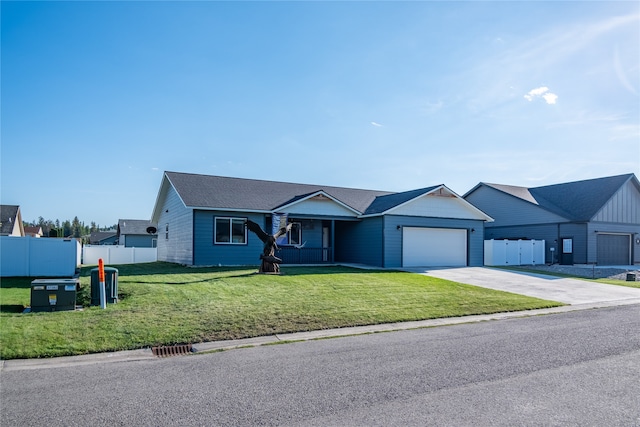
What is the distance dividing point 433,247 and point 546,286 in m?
7.21

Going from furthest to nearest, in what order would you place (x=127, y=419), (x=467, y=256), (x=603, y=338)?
(x=467, y=256) < (x=603, y=338) < (x=127, y=419)

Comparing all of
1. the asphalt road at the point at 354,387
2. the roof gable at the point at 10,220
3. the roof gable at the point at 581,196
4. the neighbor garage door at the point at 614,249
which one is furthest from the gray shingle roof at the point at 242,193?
the roof gable at the point at 10,220

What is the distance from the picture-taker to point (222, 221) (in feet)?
67.2

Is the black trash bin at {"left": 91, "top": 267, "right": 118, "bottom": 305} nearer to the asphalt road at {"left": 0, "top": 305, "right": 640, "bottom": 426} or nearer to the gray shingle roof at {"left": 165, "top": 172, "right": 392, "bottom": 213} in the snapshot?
the asphalt road at {"left": 0, "top": 305, "right": 640, "bottom": 426}

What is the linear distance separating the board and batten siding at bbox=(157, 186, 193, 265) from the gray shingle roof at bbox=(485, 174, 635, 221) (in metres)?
24.6

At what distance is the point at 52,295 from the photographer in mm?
9773

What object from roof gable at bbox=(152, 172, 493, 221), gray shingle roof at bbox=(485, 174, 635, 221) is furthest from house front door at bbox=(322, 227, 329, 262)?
gray shingle roof at bbox=(485, 174, 635, 221)

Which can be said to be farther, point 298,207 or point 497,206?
point 497,206

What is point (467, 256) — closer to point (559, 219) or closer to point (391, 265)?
point (391, 265)

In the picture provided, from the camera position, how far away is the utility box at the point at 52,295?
9.66m

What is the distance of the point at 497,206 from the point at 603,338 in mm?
28431

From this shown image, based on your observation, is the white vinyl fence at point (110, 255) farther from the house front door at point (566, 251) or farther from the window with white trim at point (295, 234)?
the house front door at point (566, 251)

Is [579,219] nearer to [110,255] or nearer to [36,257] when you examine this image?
[36,257]

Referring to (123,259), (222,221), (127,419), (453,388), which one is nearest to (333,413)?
(453,388)
